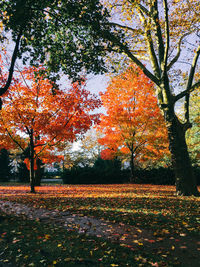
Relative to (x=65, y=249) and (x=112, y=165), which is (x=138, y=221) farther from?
(x=112, y=165)

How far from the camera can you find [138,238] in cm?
403

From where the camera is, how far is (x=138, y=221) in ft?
17.3

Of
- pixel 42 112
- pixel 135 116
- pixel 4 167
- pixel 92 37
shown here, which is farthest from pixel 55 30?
pixel 4 167

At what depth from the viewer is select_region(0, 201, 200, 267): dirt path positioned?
3.30 m

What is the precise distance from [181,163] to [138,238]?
6.54 m

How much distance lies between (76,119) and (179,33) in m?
7.94

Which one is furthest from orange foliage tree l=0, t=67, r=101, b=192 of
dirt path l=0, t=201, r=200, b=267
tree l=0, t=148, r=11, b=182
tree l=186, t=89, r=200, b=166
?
tree l=0, t=148, r=11, b=182

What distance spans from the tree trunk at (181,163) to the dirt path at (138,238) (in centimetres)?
579

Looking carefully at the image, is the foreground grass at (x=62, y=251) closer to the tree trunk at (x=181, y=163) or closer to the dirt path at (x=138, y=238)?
the dirt path at (x=138, y=238)

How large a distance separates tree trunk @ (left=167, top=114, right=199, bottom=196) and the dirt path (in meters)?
5.79

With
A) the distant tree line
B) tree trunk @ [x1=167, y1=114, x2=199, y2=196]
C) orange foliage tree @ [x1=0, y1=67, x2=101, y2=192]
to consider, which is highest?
orange foliage tree @ [x1=0, y1=67, x2=101, y2=192]

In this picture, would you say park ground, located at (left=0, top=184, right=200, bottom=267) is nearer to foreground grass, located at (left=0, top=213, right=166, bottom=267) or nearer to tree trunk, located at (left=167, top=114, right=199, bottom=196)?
foreground grass, located at (left=0, top=213, right=166, bottom=267)

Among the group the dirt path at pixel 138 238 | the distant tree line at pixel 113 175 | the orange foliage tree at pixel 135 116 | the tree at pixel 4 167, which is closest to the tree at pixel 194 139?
the distant tree line at pixel 113 175

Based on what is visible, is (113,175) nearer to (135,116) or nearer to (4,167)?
(135,116)
